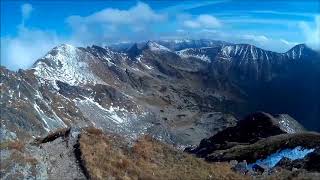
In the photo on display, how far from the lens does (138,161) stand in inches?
1543

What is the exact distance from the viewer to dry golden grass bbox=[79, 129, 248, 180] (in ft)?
114

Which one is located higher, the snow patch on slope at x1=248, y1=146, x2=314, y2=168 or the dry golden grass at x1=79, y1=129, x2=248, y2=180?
the dry golden grass at x1=79, y1=129, x2=248, y2=180

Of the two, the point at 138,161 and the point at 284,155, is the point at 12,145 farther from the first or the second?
the point at 284,155

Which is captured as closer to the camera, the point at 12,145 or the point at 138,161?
the point at 12,145

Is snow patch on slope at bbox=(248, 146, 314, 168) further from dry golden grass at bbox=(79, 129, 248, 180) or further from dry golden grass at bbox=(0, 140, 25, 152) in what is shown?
dry golden grass at bbox=(0, 140, 25, 152)

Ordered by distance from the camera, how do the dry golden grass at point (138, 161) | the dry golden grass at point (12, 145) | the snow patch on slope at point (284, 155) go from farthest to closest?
the snow patch on slope at point (284, 155), the dry golden grass at point (12, 145), the dry golden grass at point (138, 161)

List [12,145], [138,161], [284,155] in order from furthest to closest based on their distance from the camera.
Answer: [284,155] < [138,161] < [12,145]

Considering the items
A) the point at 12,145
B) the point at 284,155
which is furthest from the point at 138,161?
the point at 284,155

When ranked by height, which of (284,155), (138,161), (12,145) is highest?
(12,145)

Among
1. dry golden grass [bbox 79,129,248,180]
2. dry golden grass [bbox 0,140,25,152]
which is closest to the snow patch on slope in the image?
dry golden grass [bbox 79,129,248,180]

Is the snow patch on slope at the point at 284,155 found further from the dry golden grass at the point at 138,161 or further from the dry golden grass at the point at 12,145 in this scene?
the dry golden grass at the point at 12,145

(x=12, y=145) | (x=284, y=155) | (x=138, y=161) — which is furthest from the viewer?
(x=284, y=155)

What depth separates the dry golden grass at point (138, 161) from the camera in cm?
3488

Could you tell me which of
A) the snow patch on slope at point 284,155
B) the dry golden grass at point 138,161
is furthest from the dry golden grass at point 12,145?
the snow patch on slope at point 284,155
